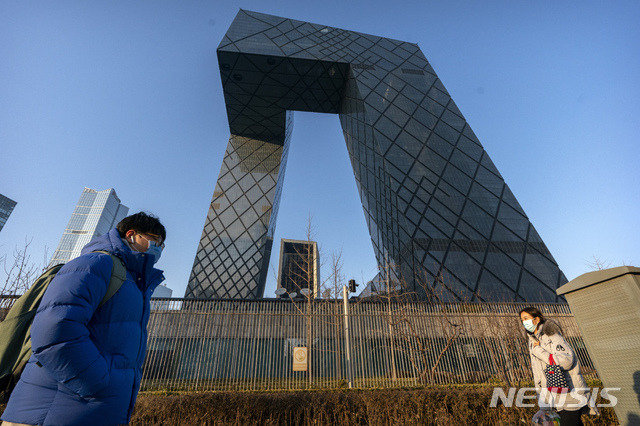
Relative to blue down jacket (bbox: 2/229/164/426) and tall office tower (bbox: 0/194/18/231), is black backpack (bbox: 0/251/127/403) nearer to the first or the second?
blue down jacket (bbox: 2/229/164/426)

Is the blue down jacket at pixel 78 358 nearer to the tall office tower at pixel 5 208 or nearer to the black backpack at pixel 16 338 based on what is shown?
the black backpack at pixel 16 338

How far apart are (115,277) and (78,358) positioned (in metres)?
0.40

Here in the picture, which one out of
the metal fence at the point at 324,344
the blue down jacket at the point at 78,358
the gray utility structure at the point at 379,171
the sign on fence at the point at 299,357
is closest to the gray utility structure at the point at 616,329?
the blue down jacket at the point at 78,358

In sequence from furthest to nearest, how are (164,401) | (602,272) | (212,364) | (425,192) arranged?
(425,192) < (212,364) < (164,401) < (602,272)

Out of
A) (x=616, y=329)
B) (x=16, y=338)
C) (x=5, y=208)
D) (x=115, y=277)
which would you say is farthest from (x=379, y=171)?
(x=5, y=208)

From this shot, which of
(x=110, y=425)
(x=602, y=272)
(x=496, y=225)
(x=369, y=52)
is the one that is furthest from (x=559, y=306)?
(x=369, y=52)

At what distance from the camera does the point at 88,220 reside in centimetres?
10306

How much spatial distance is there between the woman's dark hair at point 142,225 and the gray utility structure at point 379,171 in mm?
11781

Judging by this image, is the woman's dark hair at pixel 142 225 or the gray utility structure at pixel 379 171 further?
the gray utility structure at pixel 379 171

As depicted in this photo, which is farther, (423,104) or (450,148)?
(423,104)

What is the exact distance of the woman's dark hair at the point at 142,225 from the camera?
1824 millimetres

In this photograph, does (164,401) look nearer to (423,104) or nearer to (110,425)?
(110,425)

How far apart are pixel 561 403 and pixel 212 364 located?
10.0 m

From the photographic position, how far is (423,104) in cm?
2352
